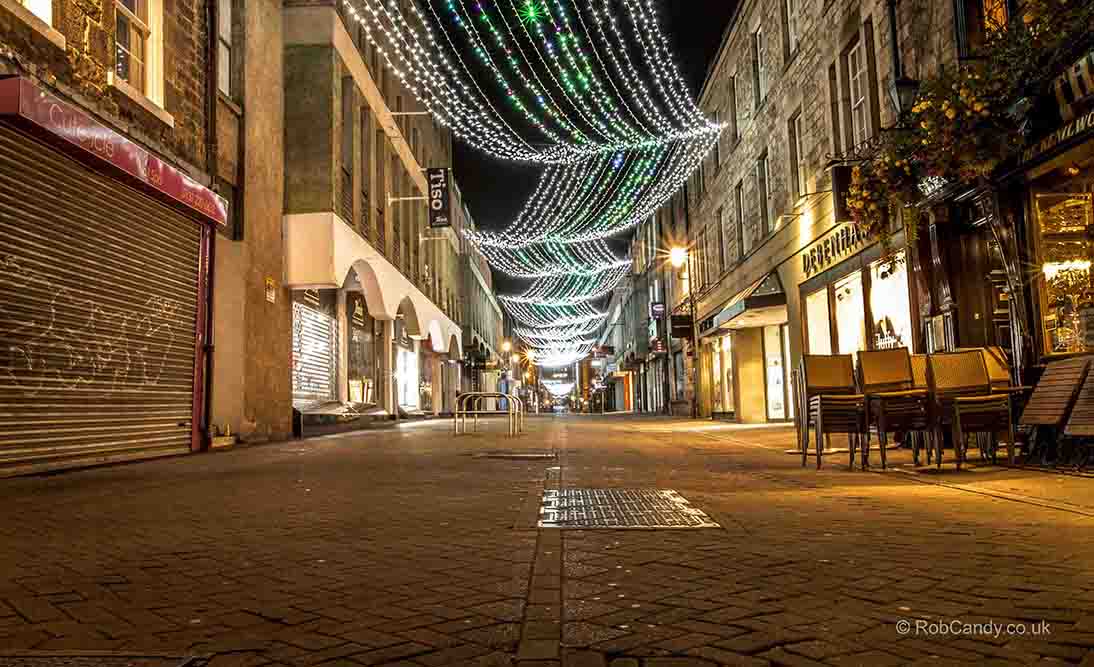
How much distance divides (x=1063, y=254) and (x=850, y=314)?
6324 mm

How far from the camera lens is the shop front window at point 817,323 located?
16312mm

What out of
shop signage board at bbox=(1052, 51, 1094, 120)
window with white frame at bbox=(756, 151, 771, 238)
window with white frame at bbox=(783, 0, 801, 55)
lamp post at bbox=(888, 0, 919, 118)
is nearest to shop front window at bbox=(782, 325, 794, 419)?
window with white frame at bbox=(756, 151, 771, 238)

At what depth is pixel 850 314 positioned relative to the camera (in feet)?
48.3

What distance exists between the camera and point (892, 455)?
9.98 metres

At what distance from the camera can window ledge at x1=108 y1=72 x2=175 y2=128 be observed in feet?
31.7

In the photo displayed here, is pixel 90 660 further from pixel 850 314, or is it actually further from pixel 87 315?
pixel 850 314

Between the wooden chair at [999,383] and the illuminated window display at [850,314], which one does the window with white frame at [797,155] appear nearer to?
the illuminated window display at [850,314]

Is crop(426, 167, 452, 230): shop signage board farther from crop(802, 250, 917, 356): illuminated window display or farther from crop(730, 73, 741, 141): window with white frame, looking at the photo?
crop(802, 250, 917, 356): illuminated window display

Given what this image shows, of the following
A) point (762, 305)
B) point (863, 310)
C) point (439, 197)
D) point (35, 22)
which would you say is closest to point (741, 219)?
point (762, 305)

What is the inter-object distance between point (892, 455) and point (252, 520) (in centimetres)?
782

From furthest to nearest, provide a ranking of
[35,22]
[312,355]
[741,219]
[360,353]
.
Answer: [741,219], [360,353], [312,355], [35,22]

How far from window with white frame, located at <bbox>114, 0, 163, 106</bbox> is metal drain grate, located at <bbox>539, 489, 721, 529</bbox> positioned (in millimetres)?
8056

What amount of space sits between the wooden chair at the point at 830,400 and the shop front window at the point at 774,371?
41.5 ft

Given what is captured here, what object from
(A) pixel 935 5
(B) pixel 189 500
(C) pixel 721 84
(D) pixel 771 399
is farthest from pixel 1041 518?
(C) pixel 721 84
